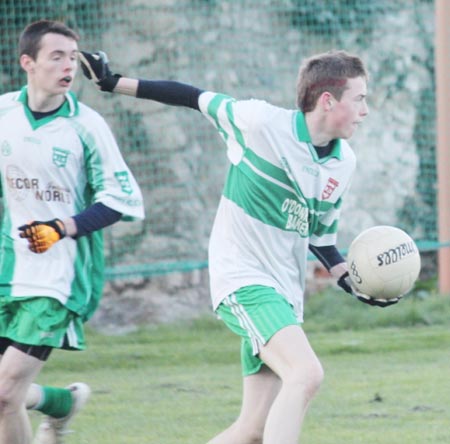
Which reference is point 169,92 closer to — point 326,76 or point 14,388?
point 326,76

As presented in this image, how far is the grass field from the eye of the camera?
21.9 ft

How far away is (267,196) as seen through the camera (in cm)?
509

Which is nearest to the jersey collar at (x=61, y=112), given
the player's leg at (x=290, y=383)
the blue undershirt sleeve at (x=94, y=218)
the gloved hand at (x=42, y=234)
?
the blue undershirt sleeve at (x=94, y=218)

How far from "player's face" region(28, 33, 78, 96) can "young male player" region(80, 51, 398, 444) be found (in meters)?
0.65

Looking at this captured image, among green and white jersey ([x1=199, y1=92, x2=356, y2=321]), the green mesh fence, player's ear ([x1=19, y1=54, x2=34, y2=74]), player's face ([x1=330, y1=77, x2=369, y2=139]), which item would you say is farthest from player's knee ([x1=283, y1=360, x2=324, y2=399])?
the green mesh fence

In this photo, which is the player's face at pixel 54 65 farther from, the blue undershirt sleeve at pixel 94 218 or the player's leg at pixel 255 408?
the player's leg at pixel 255 408

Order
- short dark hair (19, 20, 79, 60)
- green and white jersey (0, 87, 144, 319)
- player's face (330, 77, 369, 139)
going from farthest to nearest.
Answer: short dark hair (19, 20, 79, 60) < green and white jersey (0, 87, 144, 319) < player's face (330, 77, 369, 139)

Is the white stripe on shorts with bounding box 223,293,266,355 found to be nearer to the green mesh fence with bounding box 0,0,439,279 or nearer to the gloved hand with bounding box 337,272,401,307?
the gloved hand with bounding box 337,272,401,307

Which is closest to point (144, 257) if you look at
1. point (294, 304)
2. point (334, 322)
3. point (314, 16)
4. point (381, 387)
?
point (334, 322)

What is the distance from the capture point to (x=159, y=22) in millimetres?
10336

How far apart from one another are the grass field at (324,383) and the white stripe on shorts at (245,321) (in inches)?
59.3

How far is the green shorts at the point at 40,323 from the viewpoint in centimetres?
555

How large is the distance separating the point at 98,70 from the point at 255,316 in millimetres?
1084

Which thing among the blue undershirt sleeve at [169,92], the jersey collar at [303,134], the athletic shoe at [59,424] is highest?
the blue undershirt sleeve at [169,92]
